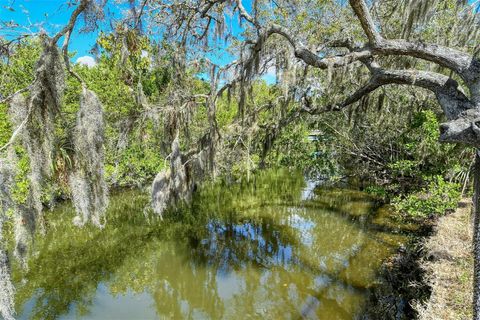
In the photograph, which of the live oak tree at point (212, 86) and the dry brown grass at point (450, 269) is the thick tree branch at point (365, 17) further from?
the dry brown grass at point (450, 269)

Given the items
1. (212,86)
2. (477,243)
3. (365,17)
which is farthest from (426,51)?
(212,86)

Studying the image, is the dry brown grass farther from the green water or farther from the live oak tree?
the live oak tree

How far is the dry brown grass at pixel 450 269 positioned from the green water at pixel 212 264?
1029mm

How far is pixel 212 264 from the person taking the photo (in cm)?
665

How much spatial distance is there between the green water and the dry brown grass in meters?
1.03

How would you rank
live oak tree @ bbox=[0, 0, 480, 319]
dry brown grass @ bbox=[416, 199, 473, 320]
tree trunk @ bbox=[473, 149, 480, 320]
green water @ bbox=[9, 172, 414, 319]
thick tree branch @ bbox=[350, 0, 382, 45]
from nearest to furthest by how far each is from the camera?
tree trunk @ bbox=[473, 149, 480, 320]
live oak tree @ bbox=[0, 0, 480, 319]
thick tree branch @ bbox=[350, 0, 382, 45]
dry brown grass @ bbox=[416, 199, 473, 320]
green water @ bbox=[9, 172, 414, 319]

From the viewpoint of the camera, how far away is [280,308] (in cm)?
516

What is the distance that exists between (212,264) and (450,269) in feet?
14.0

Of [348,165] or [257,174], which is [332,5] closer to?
[348,165]

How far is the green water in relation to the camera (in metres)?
5.20

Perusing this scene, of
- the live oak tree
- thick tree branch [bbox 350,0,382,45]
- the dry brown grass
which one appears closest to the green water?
the dry brown grass

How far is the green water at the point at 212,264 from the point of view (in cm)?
520

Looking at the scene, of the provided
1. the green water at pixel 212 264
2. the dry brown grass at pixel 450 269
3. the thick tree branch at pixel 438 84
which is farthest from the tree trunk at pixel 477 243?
the green water at pixel 212 264

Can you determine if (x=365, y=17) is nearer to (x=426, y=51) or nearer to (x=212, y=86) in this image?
(x=426, y=51)
